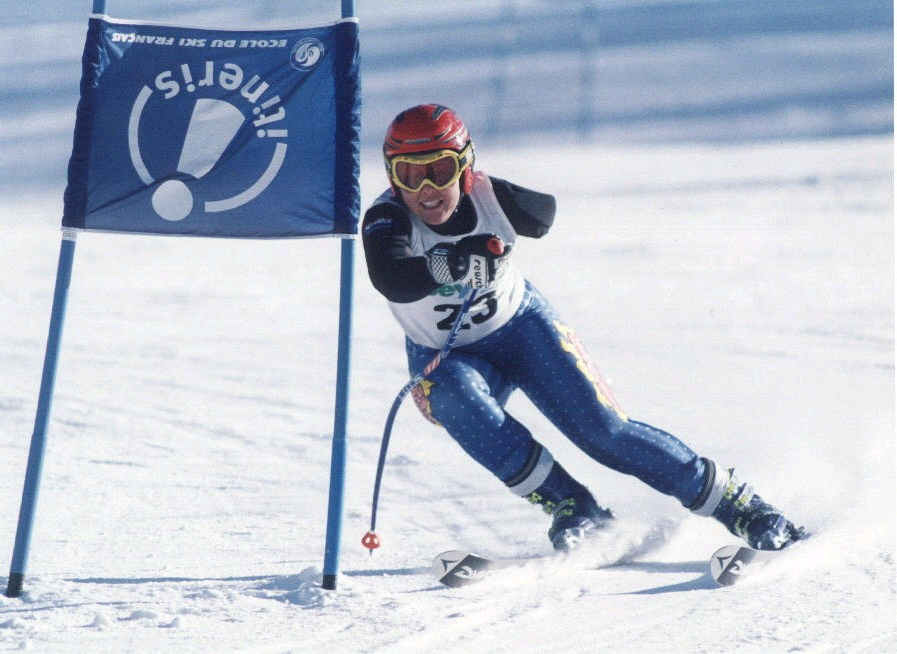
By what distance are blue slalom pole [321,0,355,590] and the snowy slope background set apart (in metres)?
0.11

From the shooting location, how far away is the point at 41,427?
4.46 m

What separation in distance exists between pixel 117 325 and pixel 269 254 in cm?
247

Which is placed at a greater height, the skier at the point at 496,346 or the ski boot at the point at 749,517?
the skier at the point at 496,346

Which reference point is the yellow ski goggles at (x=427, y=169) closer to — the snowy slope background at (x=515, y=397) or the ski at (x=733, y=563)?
the snowy slope background at (x=515, y=397)

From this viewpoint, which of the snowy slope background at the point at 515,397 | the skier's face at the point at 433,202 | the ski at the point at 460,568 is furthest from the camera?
the skier's face at the point at 433,202

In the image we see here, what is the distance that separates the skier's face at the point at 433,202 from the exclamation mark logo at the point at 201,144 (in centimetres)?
66

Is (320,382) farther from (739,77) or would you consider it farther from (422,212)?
(739,77)

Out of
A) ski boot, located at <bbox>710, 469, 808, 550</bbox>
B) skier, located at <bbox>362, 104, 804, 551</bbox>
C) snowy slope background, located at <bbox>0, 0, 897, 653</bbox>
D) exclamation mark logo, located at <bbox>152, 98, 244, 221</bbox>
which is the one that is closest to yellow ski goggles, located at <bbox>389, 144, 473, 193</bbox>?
skier, located at <bbox>362, 104, 804, 551</bbox>

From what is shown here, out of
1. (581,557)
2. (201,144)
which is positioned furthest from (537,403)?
(201,144)

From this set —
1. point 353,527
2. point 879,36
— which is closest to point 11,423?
point 353,527

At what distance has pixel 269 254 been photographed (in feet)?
38.0

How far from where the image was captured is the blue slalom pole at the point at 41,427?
4.44 meters

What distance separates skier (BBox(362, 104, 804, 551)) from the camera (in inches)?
183

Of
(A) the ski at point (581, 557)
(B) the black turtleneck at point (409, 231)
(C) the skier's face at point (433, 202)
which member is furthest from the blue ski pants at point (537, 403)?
(C) the skier's face at point (433, 202)
